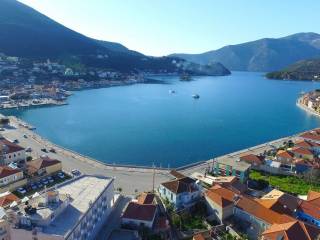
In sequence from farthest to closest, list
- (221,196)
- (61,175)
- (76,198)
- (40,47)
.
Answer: (40,47) → (61,175) → (221,196) → (76,198)

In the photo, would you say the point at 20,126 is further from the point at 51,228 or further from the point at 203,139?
the point at 51,228

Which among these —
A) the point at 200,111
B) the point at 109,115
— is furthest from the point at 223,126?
the point at 109,115

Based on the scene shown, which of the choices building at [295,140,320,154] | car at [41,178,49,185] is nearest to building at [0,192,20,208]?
car at [41,178,49,185]

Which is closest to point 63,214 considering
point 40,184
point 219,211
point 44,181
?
point 219,211

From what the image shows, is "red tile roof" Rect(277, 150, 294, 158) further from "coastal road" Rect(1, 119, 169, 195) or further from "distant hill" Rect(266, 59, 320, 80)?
"distant hill" Rect(266, 59, 320, 80)

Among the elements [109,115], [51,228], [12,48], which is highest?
[12,48]

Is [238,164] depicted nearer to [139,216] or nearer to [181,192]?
[181,192]
